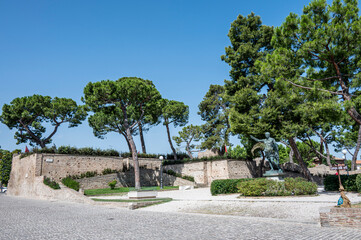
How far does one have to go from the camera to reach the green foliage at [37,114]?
29.5 metres

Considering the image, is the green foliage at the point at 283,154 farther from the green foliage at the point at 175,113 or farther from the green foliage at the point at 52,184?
the green foliage at the point at 52,184

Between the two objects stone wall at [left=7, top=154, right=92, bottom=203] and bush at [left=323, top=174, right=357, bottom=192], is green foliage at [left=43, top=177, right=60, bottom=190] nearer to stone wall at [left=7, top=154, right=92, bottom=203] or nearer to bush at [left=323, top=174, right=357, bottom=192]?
stone wall at [left=7, top=154, right=92, bottom=203]

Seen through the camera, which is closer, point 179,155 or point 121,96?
point 121,96

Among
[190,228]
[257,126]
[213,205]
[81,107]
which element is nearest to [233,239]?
[190,228]

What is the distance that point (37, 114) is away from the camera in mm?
30547

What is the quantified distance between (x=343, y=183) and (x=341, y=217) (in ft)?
31.7

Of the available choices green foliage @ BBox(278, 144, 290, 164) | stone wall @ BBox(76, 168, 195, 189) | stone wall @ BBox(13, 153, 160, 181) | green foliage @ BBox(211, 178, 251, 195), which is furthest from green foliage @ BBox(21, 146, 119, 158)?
green foliage @ BBox(278, 144, 290, 164)

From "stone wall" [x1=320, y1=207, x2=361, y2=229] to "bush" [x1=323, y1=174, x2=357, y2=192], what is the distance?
9267 millimetres

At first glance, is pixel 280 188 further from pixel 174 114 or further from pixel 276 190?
pixel 174 114

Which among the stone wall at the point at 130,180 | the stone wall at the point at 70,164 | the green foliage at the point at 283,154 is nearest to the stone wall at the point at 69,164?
the stone wall at the point at 70,164

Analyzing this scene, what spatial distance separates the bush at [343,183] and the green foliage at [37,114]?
86.6 ft

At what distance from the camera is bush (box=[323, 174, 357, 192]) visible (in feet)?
42.8

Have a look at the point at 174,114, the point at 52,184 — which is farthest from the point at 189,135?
the point at 52,184

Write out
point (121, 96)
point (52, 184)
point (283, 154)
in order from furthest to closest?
point (283, 154) → point (121, 96) → point (52, 184)
